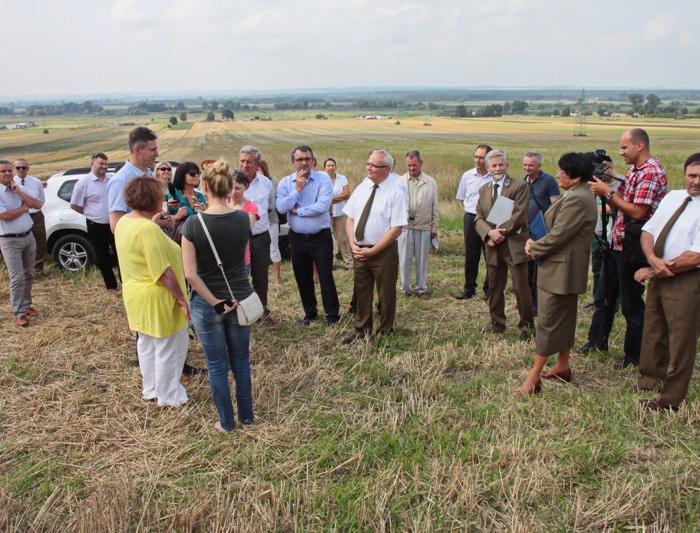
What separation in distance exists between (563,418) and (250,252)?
3.67 meters

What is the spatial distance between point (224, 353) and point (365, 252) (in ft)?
6.92

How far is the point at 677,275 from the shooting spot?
414 cm

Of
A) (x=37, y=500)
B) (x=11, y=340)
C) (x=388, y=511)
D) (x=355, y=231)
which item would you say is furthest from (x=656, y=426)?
(x=11, y=340)

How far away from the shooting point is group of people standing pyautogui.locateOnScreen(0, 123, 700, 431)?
Answer: 12.7ft

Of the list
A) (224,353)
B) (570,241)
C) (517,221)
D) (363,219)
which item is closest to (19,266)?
(224,353)

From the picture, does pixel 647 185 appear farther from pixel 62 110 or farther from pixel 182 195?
pixel 62 110

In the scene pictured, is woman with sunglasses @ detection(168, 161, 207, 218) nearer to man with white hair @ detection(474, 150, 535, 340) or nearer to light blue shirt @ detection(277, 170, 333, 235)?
light blue shirt @ detection(277, 170, 333, 235)

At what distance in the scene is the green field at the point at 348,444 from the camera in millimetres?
3154

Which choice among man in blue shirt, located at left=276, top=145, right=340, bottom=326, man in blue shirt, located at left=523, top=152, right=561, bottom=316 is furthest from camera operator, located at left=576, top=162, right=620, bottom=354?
man in blue shirt, located at left=276, top=145, right=340, bottom=326

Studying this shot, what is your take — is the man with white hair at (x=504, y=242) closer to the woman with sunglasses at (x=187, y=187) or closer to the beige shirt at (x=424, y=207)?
the beige shirt at (x=424, y=207)

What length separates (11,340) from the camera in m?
5.89

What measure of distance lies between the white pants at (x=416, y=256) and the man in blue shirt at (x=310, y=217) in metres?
1.49

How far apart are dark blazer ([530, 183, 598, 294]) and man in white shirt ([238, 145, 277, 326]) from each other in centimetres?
305

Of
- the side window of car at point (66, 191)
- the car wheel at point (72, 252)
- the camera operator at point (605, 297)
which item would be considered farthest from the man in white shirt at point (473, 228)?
the side window of car at point (66, 191)
